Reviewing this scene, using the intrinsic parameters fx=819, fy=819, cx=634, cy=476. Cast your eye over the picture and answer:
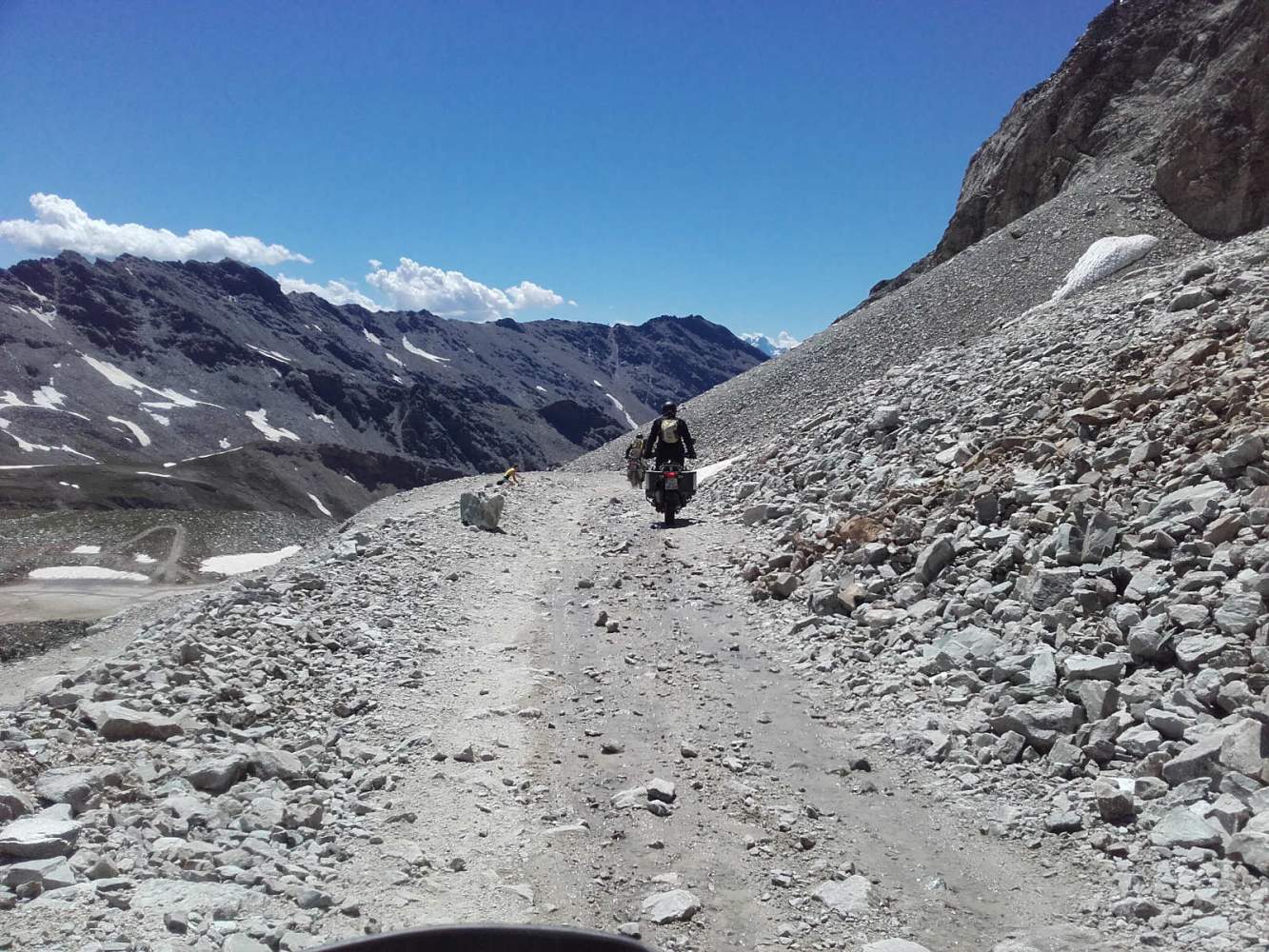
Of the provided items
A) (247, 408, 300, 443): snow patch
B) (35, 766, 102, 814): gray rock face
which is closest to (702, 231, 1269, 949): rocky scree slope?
(35, 766, 102, 814): gray rock face

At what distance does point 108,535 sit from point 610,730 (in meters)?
48.4

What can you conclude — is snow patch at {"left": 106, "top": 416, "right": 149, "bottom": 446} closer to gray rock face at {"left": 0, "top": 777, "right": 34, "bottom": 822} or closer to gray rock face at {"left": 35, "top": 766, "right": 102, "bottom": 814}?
gray rock face at {"left": 35, "top": 766, "right": 102, "bottom": 814}

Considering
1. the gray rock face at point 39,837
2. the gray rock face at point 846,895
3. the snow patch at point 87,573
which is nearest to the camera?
the gray rock face at point 39,837

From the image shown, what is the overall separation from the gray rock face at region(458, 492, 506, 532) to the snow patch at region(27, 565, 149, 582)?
32.1 metres

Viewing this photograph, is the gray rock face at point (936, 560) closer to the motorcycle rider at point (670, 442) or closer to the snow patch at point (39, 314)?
the motorcycle rider at point (670, 442)

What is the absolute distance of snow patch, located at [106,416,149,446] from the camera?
141 m

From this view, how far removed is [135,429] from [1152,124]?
15299cm

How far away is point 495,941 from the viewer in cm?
393

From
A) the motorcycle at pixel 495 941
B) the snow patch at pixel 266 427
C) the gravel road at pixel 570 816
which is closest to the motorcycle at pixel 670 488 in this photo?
the gravel road at pixel 570 816

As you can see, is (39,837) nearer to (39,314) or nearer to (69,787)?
(69,787)

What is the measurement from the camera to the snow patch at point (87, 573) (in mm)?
39853

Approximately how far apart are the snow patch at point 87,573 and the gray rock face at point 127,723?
40542 mm

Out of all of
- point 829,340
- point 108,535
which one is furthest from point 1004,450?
point 108,535

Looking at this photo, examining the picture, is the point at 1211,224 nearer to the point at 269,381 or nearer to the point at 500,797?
the point at 500,797
